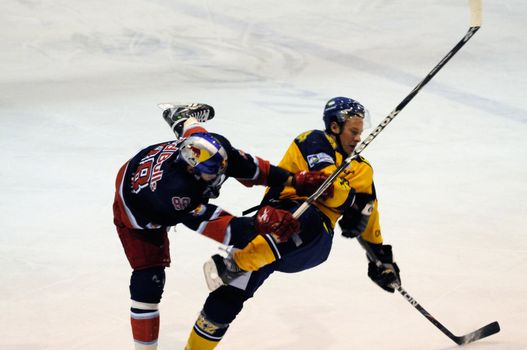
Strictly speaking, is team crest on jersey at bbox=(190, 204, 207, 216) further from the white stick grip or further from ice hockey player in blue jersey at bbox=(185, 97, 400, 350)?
the white stick grip

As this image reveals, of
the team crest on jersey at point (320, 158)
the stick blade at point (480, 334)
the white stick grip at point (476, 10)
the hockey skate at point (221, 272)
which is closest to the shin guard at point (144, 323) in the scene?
the hockey skate at point (221, 272)

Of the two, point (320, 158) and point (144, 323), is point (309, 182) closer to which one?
point (320, 158)

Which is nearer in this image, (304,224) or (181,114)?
(304,224)

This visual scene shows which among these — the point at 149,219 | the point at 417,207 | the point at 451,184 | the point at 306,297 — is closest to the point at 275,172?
the point at 149,219

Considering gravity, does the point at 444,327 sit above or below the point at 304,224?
below

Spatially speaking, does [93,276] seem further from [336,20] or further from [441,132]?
[336,20]

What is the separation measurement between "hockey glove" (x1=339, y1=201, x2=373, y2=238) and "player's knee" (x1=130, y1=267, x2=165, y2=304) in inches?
29.9

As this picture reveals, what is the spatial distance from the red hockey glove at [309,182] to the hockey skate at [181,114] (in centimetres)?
69

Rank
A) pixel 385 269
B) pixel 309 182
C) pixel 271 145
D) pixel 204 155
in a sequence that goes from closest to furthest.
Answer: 1. pixel 204 155
2. pixel 309 182
3. pixel 385 269
4. pixel 271 145

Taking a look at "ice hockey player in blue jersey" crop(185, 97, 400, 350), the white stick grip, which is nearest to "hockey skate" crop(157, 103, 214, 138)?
"ice hockey player in blue jersey" crop(185, 97, 400, 350)

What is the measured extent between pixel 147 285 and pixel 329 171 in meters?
0.80

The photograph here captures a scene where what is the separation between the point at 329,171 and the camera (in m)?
3.57

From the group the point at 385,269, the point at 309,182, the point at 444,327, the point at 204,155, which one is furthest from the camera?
the point at 444,327

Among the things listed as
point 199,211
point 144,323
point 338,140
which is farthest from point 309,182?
point 144,323
